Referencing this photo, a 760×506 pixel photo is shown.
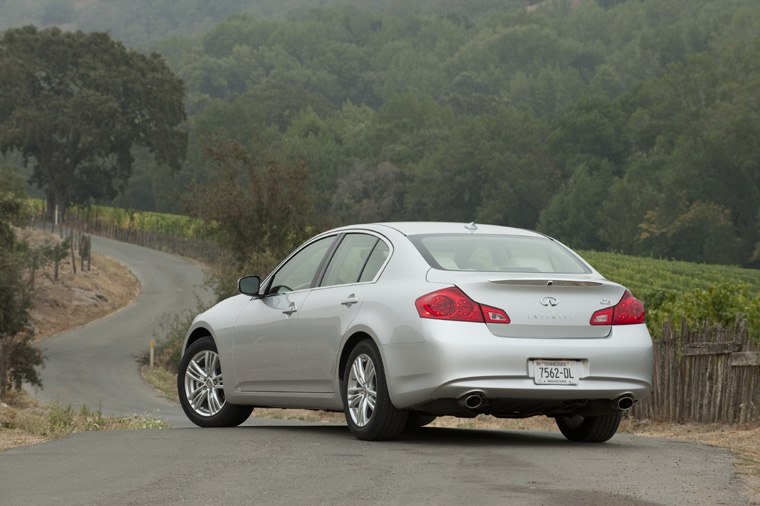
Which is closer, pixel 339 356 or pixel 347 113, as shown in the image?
pixel 339 356

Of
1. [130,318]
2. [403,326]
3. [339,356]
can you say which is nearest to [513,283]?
[403,326]

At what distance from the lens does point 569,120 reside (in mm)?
114000

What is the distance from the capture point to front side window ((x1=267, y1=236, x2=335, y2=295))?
10.7 m

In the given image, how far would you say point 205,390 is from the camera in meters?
11.6

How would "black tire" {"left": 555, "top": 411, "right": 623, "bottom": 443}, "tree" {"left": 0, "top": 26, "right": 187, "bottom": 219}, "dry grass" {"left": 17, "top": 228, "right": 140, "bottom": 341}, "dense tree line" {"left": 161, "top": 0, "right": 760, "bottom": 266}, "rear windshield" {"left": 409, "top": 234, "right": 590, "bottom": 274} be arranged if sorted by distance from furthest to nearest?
"dense tree line" {"left": 161, "top": 0, "right": 760, "bottom": 266} → "tree" {"left": 0, "top": 26, "right": 187, "bottom": 219} → "dry grass" {"left": 17, "top": 228, "right": 140, "bottom": 341} → "black tire" {"left": 555, "top": 411, "right": 623, "bottom": 443} → "rear windshield" {"left": 409, "top": 234, "right": 590, "bottom": 274}

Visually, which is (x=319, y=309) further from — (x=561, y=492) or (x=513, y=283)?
(x=561, y=492)

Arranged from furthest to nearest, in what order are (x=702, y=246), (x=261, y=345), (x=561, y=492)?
(x=702, y=246) < (x=261, y=345) < (x=561, y=492)

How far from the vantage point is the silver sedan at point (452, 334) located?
8.75m

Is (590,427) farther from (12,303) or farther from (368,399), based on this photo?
(12,303)

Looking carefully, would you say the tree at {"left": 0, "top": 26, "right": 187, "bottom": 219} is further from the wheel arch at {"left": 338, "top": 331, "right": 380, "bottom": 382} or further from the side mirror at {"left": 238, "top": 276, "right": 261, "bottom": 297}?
the wheel arch at {"left": 338, "top": 331, "right": 380, "bottom": 382}

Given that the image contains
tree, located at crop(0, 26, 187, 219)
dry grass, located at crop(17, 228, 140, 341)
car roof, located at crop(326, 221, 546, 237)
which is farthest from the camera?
tree, located at crop(0, 26, 187, 219)

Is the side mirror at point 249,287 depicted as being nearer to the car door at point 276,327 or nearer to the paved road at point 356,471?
the car door at point 276,327

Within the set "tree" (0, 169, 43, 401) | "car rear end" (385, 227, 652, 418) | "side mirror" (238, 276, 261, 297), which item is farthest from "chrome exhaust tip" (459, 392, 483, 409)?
"tree" (0, 169, 43, 401)

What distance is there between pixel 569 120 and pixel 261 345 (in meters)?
106
